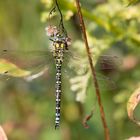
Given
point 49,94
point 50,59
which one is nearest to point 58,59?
point 50,59

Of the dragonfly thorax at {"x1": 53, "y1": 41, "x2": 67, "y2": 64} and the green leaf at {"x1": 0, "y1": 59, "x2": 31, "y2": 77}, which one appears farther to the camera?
the dragonfly thorax at {"x1": 53, "y1": 41, "x2": 67, "y2": 64}

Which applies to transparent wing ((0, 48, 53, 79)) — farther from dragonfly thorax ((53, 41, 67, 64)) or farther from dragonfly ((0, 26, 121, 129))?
dragonfly thorax ((53, 41, 67, 64))

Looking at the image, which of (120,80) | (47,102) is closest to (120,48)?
(120,80)

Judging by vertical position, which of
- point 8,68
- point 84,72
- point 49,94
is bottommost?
point 49,94

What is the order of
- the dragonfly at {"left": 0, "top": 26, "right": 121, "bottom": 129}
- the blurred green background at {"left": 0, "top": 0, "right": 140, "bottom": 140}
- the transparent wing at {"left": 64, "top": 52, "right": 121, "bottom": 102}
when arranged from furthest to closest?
the blurred green background at {"left": 0, "top": 0, "right": 140, "bottom": 140}, the transparent wing at {"left": 64, "top": 52, "right": 121, "bottom": 102}, the dragonfly at {"left": 0, "top": 26, "right": 121, "bottom": 129}

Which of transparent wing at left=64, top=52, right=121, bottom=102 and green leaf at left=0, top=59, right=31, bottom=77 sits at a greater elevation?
green leaf at left=0, top=59, right=31, bottom=77

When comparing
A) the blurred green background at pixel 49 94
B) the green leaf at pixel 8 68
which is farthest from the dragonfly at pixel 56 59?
the blurred green background at pixel 49 94

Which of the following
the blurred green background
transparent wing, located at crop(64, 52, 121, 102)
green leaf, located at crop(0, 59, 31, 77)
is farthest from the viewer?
the blurred green background

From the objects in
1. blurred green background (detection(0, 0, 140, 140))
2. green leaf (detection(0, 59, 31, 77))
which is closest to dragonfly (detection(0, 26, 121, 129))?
green leaf (detection(0, 59, 31, 77))

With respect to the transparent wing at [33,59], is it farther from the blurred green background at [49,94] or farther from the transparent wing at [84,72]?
the blurred green background at [49,94]

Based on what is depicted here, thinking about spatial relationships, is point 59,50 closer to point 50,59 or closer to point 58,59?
point 58,59

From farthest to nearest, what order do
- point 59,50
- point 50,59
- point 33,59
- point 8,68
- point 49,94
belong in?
point 49,94
point 33,59
point 50,59
point 59,50
point 8,68
